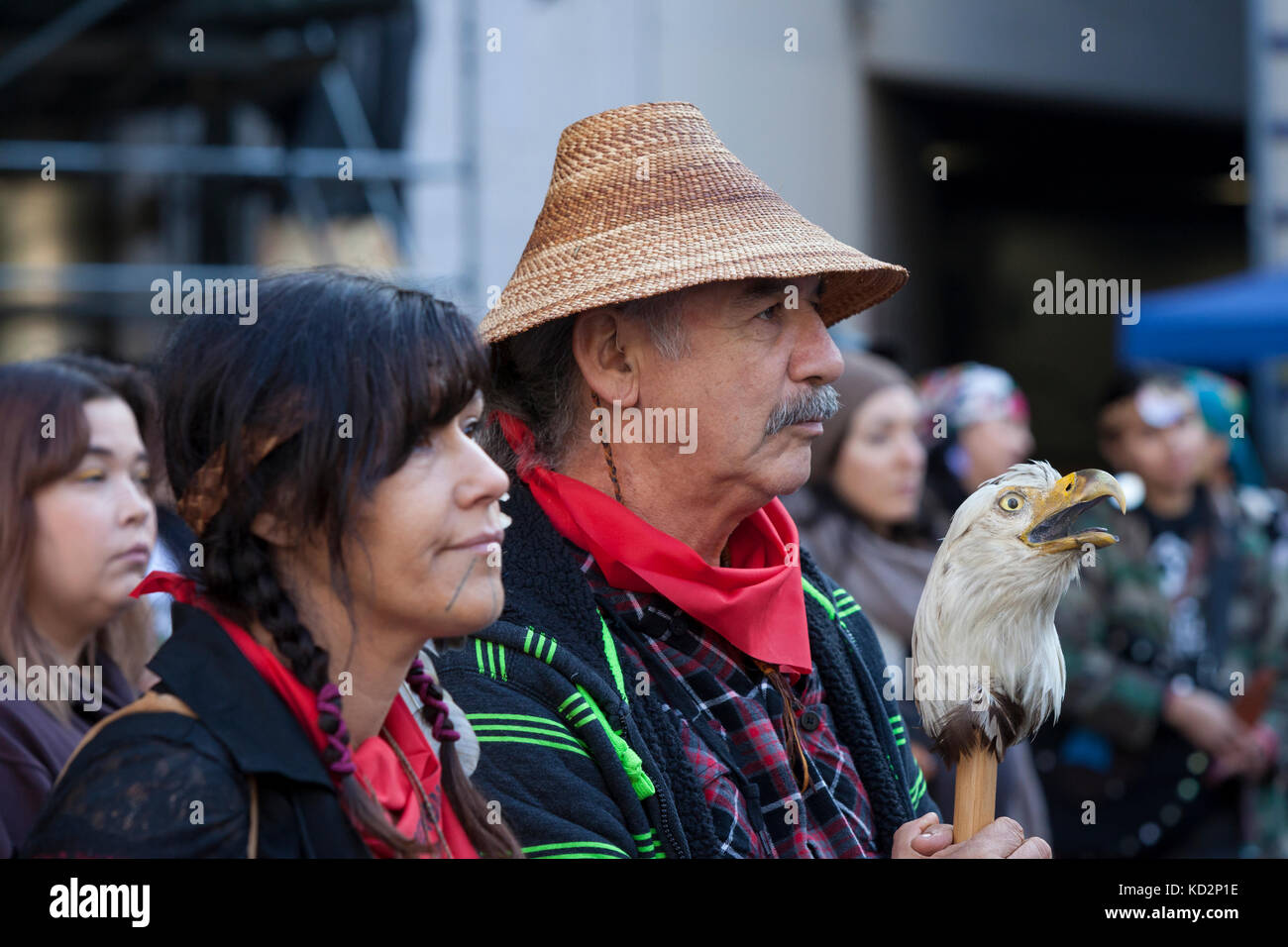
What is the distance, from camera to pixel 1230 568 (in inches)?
187

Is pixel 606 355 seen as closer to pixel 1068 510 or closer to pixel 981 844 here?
pixel 1068 510

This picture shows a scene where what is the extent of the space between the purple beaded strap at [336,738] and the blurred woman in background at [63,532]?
1133mm

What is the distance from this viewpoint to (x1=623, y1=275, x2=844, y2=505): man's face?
6.67 ft

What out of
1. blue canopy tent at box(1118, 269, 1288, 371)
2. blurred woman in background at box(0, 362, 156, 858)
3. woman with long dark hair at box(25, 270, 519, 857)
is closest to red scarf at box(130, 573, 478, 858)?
woman with long dark hair at box(25, 270, 519, 857)

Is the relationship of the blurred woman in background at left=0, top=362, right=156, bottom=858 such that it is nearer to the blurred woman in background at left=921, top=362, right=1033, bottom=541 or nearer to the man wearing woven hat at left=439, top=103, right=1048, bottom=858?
the man wearing woven hat at left=439, top=103, right=1048, bottom=858

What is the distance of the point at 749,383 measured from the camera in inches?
80.0

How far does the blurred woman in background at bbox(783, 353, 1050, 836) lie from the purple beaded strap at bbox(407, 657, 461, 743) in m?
→ 2.27

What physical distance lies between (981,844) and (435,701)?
682 mm

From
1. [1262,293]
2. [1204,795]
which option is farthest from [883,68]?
[1204,795]


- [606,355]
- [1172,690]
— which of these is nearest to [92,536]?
[606,355]

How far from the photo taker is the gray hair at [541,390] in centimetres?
218

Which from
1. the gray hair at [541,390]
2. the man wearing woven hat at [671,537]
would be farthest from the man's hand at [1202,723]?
the gray hair at [541,390]

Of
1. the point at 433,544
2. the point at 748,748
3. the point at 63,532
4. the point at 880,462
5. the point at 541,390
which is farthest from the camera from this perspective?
the point at 880,462
